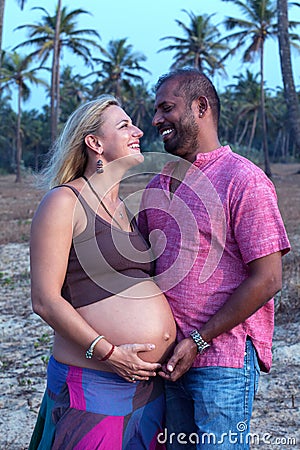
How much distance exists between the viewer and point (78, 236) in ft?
7.20

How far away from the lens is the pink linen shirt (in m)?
2.10

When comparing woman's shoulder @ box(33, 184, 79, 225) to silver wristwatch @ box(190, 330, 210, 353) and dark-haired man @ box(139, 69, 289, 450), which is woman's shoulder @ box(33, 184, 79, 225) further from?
silver wristwatch @ box(190, 330, 210, 353)

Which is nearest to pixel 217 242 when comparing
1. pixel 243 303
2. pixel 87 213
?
pixel 243 303

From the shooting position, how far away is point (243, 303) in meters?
2.08

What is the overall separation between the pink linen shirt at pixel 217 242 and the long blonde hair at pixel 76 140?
0.42 m

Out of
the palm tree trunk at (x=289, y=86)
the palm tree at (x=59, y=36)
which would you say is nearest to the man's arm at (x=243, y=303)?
the palm tree trunk at (x=289, y=86)

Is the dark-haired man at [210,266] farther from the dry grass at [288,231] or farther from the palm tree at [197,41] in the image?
the palm tree at [197,41]

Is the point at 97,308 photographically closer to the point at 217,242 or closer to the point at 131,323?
the point at 131,323

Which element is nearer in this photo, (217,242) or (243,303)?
(243,303)

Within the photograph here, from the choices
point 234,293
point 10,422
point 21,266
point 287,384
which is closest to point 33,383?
point 10,422

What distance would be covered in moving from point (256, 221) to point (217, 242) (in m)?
0.18

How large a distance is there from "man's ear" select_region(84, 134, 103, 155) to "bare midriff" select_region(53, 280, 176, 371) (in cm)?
58

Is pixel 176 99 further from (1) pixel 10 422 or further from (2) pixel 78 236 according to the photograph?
(1) pixel 10 422

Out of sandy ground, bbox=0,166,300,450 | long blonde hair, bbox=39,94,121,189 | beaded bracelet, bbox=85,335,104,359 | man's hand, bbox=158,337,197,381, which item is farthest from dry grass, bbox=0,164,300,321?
man's hand, bbox=158,337,197,381
